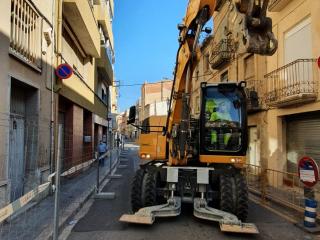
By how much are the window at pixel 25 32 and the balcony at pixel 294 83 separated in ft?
23.8

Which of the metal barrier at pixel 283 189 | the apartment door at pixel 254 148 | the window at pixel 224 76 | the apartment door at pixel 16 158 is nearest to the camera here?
the apartment door at pixel 16 158

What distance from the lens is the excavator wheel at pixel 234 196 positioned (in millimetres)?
6637

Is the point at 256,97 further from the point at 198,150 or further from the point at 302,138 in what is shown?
the point at 198,150

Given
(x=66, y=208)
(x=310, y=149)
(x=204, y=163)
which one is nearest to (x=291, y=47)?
(x=310, y=149)

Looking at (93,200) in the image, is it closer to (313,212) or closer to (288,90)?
(313,212)

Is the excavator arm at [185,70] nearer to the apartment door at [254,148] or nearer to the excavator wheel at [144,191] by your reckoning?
the excavator wheel at [144,191]

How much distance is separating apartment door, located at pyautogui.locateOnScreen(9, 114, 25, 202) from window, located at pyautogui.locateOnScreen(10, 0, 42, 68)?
1.52 meters

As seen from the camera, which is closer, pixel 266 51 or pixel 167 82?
pixel 266 51

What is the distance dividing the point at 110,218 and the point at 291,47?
8.03 m

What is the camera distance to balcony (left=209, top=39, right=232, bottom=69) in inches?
638

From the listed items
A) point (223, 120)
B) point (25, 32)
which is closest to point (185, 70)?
point (223, 120)

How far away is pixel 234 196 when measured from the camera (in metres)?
6.75

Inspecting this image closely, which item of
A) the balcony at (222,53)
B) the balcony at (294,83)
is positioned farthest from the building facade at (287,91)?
the balcony at (222,53)

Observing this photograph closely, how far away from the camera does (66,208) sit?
768 cm
